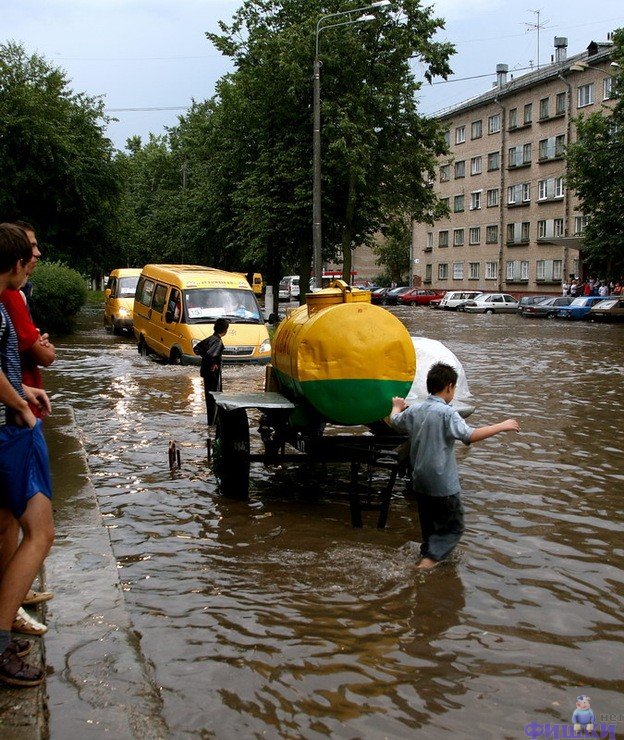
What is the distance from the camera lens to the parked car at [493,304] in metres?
56.3

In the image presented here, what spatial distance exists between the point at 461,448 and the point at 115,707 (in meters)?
7.53

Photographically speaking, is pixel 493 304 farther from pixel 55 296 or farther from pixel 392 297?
pixel 55 296

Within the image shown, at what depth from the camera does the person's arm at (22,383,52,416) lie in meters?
4.39

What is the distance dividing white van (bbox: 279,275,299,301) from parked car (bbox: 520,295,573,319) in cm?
1782

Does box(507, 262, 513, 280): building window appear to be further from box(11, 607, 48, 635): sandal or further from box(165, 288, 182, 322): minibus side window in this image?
box(11, 607, 48, 635): sandal

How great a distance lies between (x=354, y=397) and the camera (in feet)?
24.9

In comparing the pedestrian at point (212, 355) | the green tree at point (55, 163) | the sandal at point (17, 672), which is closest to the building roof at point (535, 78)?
the green tree at point (55, 163)

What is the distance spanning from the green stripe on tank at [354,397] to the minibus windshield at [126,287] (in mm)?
23486

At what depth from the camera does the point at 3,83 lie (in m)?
33.6

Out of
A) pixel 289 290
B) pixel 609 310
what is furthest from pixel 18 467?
pixel 289 290

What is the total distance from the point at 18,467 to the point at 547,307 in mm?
46886

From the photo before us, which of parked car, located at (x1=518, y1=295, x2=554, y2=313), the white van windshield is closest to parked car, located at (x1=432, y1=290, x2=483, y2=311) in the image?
parked car, located at (x1=518, y1=295, x2=554, y2=313)

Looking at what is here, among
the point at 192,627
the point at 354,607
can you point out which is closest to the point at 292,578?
the point at 354,607

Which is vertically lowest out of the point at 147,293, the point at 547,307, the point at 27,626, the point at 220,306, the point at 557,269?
the point at 27,626
